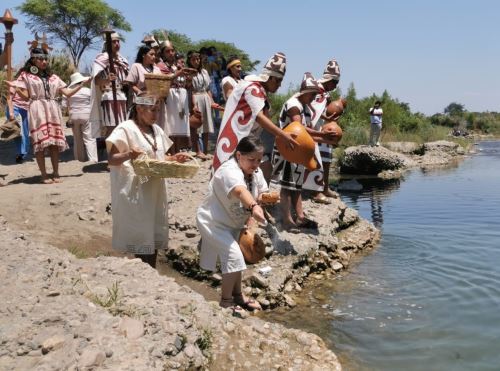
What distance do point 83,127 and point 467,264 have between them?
6075 mm

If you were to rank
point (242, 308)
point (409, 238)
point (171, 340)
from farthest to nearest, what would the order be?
point (409, 238) < point (242, 308) < point (171, 340)


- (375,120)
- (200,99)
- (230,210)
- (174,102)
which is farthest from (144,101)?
(375,120)

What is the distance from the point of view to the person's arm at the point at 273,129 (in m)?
5.20

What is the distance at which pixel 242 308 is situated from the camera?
4.48 meters

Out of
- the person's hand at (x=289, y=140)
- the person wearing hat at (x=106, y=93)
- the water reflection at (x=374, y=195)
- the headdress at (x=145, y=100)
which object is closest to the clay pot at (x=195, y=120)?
the person wearing hat at (x=106, y=93)

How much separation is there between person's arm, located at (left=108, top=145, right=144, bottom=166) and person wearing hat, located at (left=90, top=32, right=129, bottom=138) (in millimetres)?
3131

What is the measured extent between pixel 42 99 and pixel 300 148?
399cm

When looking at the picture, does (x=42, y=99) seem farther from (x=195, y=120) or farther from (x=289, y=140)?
(x=289, y=140)

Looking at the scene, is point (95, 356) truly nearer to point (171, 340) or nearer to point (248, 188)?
point (171, 340)

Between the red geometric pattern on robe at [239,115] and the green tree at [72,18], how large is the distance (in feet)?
104

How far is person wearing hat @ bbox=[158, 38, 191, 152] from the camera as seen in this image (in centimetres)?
783

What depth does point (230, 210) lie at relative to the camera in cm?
412

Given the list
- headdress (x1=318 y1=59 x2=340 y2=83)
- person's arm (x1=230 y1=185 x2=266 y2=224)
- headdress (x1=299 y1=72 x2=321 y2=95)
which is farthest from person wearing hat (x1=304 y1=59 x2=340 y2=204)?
person's arm (x1=230 y1=185 x2=266 y2=224)

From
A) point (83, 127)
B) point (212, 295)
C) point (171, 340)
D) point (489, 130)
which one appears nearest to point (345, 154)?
point (83, 127)
